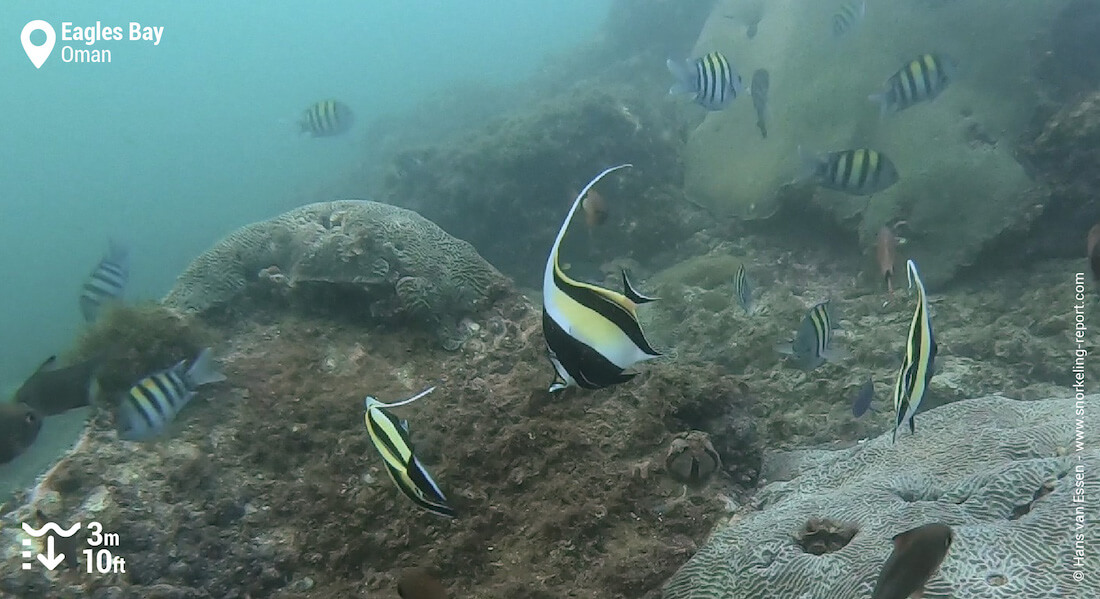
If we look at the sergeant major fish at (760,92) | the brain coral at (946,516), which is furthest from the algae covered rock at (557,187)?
the brain coral at (946,516)

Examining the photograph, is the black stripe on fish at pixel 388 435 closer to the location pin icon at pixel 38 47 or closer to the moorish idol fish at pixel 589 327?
the moorish idol fish at pixel 589 327

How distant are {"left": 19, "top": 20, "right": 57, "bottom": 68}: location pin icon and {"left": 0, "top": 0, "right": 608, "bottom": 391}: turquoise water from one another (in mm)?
7632

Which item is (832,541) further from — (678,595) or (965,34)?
(965,34)

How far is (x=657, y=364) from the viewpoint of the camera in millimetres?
3846

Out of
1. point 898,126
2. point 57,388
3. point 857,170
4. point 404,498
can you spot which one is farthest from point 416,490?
point 898,126

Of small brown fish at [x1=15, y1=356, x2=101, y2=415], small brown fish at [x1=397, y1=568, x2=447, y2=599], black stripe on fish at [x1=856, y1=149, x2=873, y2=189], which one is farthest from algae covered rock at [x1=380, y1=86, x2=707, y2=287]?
small brown fish at [x1=397, y1=568, x2=447, y2=599]

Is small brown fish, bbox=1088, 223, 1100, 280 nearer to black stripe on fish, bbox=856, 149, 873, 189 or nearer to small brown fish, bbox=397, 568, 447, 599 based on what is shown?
black stripe on fish, bbox=856, 149, 873, 189

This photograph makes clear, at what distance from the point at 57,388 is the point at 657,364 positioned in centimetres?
337

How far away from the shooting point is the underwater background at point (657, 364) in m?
2.60

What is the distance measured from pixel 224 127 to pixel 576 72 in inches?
2308

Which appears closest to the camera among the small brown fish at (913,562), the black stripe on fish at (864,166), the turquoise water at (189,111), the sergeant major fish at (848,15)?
the small brown fish at (913,562)

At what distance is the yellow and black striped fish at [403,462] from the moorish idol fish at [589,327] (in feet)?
2.09

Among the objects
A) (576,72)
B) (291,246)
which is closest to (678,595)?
(291,246)

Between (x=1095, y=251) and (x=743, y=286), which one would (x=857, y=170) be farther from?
(x=1095, y=251)
